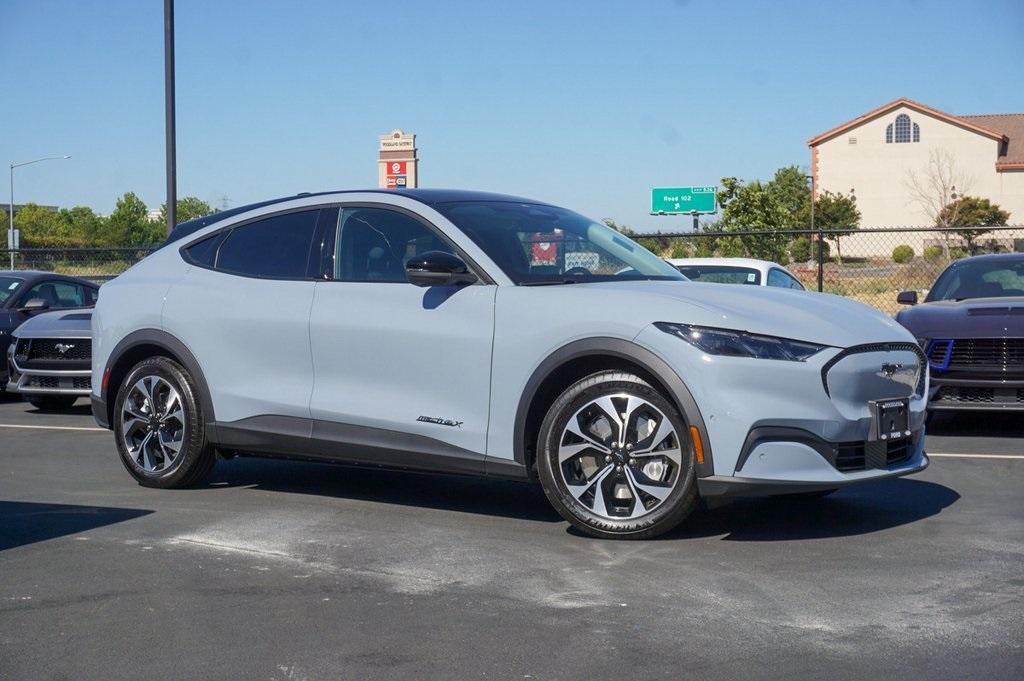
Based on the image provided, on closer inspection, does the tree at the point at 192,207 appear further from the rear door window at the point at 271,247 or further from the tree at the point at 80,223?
the rear door window at the point at 271,247

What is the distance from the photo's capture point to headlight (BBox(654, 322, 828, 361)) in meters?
5.43

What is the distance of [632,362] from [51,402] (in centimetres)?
891

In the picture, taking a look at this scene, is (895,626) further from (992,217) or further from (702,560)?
(992,217)

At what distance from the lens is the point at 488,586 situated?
4.97m

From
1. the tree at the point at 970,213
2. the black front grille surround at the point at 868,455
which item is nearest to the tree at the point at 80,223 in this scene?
the tree at the point at 970,213

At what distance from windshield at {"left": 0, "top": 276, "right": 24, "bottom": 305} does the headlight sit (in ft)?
34.0

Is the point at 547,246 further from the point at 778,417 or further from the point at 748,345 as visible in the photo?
the point at 778,417

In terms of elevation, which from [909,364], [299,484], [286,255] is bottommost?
[299,484]

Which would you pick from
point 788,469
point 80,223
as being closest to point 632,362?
point 788,469

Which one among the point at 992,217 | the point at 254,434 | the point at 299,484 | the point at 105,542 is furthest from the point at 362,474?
the point at 992,217

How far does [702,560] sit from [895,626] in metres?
1.15

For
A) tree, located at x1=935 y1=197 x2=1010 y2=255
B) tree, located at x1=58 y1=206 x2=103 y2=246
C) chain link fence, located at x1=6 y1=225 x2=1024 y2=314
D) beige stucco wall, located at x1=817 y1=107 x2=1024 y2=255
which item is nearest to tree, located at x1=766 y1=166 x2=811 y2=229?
beige stucco wall, located at x1=817 y1=107 x2=1024 y2=255

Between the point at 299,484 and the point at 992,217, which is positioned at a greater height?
the point at 992,217

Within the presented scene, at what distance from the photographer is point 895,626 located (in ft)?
14.3
